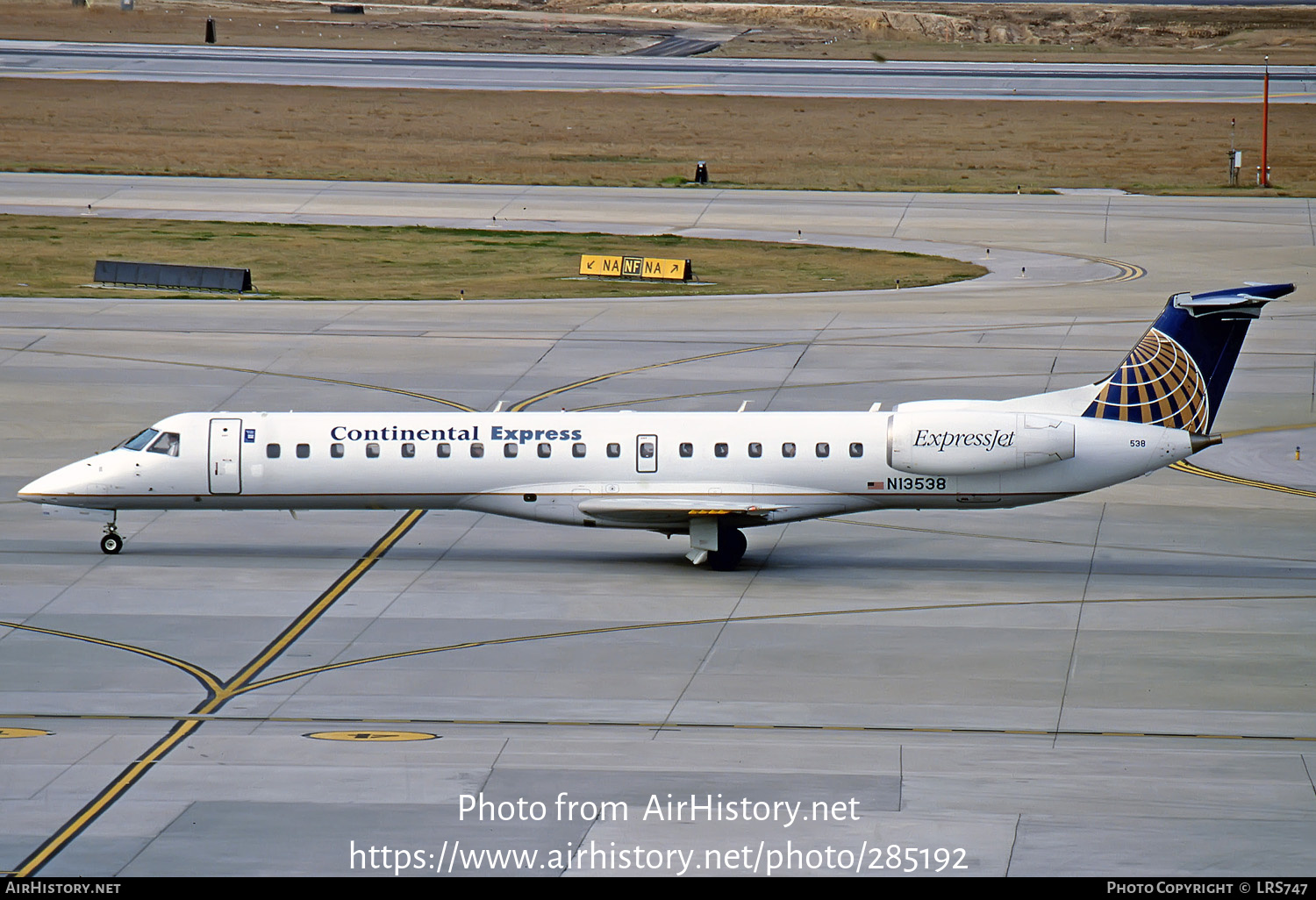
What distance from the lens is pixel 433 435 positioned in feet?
113

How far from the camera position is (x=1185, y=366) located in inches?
1351

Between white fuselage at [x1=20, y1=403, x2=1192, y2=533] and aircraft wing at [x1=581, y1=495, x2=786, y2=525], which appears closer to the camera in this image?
white fuselage at [x1=20, y1=403, x2=1192, y2=533]

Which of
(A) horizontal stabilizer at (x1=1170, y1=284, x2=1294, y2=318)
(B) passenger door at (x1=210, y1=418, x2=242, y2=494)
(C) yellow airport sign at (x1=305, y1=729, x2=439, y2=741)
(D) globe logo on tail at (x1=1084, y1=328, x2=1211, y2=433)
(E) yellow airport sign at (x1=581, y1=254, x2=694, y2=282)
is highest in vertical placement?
(A) horizontal stabilizer at (x1=1170, y1=284, x2=1294, y2=318)

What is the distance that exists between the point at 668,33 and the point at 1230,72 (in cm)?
5138

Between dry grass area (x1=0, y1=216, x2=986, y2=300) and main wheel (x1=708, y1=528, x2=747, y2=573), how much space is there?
31.2m

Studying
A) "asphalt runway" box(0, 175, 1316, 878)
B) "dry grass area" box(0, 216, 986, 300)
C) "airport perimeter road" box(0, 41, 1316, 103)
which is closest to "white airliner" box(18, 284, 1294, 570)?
"asphalt runway" box(0, 175, 1316, 878)

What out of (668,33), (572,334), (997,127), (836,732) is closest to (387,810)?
(836,732)

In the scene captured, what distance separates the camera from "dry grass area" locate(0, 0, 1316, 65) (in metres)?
144

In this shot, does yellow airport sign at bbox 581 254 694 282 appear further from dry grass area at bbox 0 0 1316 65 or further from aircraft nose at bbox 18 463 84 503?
dry grass area at bbox 0 0 1316 65

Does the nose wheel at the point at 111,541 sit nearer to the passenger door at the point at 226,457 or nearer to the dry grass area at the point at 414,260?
the passenger door at the point at 226,457

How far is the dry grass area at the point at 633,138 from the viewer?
92.8 metres

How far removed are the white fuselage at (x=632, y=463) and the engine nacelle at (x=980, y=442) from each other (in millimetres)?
24

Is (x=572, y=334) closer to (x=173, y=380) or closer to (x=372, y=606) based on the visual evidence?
(x=173, y=380)

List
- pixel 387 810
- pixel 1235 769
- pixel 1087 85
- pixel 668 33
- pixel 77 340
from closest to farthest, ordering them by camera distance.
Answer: pixel 387 810 < pixel 1235 769 < pixel 77 340 < pixel 1087 85 < pixel 668 33
